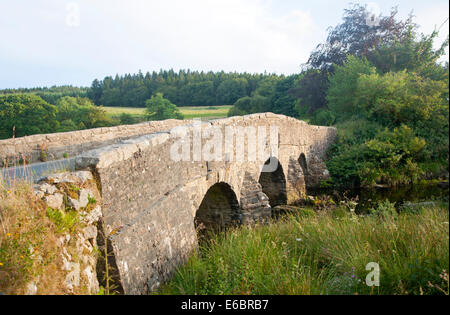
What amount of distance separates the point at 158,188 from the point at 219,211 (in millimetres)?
4541

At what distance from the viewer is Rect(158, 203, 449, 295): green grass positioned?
2582 mm

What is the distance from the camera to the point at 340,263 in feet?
11.7

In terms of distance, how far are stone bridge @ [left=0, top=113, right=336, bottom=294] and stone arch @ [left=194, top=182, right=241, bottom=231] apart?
0.03 metres

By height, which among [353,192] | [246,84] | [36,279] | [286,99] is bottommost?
[353,192]

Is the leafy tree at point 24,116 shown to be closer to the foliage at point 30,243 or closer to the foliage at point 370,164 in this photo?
the foliage at point 370,164

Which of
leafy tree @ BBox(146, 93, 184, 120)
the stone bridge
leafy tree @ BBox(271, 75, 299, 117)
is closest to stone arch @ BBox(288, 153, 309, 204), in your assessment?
the stone bridge

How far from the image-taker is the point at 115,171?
3.52 metres

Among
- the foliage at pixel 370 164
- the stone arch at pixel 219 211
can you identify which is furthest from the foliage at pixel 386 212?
the stone arch at pixel 219 211

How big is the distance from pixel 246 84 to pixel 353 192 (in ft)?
156

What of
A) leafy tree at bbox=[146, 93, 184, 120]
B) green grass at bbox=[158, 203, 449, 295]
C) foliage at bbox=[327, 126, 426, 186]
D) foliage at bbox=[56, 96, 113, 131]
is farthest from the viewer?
leafy tree at bbox=[146, 93, 184, 120]

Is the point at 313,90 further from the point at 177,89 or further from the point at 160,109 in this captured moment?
the point at 177,89

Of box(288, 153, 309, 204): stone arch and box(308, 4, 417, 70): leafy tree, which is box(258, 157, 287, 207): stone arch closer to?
box(288, 153, 309, 204): stone arch
